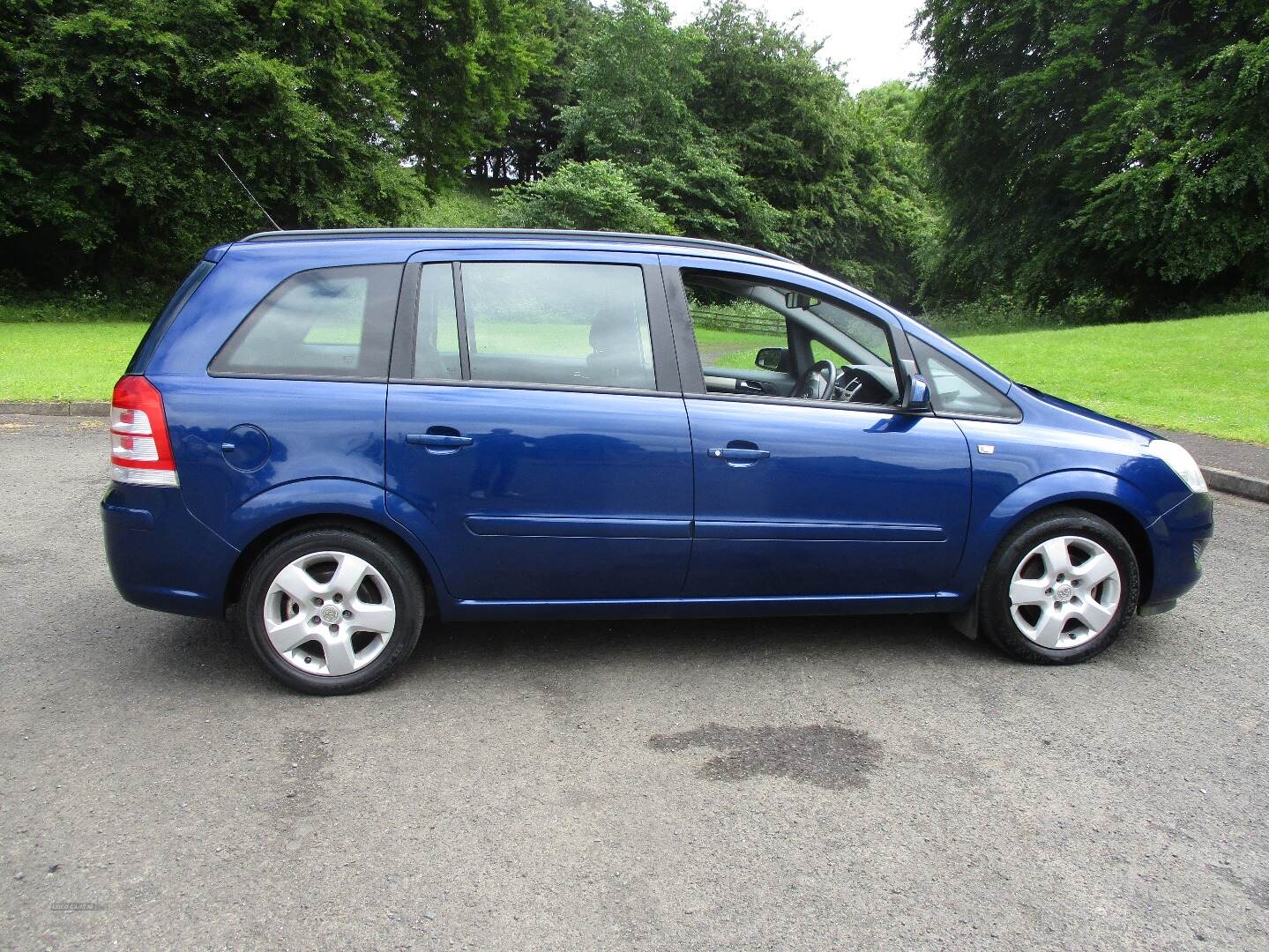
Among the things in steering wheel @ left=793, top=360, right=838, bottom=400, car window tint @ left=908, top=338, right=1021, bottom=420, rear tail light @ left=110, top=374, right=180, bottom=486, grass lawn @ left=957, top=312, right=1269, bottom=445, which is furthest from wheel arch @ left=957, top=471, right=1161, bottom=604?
grass lawn @ left=957, top=312, right=1269, bottom=445

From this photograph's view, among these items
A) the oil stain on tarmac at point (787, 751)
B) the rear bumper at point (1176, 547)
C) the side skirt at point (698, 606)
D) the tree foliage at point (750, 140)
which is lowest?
the oil stain on tarmac at point (787, 751)

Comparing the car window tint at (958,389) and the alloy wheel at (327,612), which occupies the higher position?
the car window tint at (958,389)

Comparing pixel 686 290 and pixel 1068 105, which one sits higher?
pixel 1068 105

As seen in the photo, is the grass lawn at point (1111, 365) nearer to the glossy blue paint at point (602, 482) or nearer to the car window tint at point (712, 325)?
the car window tint at point (712, 325)

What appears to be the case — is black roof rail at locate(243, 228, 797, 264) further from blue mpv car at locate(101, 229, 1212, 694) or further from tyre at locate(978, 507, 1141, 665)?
tyre at locate(978, 507, 1141, 665)

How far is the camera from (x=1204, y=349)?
1608cm

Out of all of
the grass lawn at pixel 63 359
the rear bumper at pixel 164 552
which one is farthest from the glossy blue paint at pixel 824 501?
the grass lawn at pixel 63 359

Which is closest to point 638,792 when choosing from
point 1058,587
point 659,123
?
point 1058,587

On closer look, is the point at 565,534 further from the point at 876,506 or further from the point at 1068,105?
the point at 1068,105

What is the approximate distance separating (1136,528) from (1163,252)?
25857 millimetres

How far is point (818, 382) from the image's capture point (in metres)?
4.34

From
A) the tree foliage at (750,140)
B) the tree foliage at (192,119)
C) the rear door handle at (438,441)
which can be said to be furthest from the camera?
the tree foliage at (750,140)

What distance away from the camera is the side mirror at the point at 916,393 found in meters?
3.89

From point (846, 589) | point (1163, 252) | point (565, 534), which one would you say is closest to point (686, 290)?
point (565, 534)
